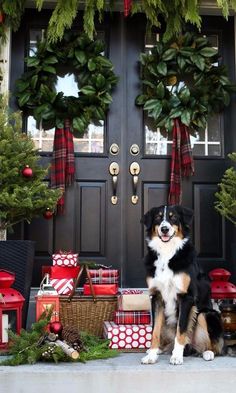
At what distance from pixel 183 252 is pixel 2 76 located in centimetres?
237

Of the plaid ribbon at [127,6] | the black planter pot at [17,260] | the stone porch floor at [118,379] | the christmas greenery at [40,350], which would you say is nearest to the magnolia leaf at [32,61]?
the plaid ribbon at [127,6]

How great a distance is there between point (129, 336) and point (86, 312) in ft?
1.52

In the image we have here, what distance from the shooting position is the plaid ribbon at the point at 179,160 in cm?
490

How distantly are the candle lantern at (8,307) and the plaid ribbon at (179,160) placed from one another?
185 cm

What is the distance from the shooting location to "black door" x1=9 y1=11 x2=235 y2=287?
4.88 metres

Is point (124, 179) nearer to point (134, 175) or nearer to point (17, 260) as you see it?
point (134, 175)

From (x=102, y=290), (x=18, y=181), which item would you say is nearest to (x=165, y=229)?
(x=102, y=290)

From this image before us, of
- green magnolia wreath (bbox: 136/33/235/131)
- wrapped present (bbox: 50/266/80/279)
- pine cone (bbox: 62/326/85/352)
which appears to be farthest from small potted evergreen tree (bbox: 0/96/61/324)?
green magnolia wreath (bbox: 136/33/235/131)

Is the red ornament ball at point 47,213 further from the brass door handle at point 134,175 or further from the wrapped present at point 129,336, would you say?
the wrapped present at point 129,336

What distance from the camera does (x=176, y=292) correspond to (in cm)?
336

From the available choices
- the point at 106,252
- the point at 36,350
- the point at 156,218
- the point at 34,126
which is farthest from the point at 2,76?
the point at 36,350

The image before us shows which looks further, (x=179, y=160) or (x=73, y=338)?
(x=179, y=160)

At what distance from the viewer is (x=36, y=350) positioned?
3217mm

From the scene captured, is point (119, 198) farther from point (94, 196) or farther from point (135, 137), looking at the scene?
point (135, 137)
